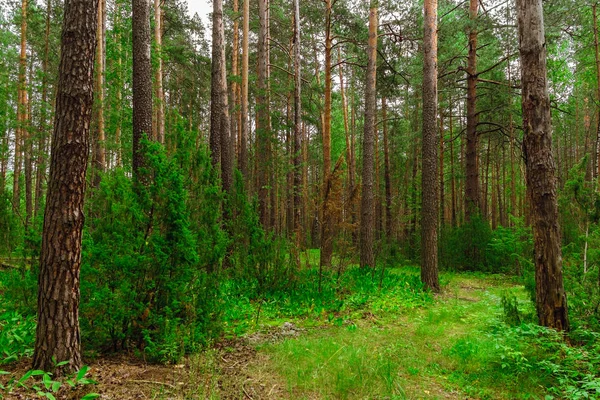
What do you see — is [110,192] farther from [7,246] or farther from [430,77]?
[430,77]

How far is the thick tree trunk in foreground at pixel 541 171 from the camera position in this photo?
4262 millimetres

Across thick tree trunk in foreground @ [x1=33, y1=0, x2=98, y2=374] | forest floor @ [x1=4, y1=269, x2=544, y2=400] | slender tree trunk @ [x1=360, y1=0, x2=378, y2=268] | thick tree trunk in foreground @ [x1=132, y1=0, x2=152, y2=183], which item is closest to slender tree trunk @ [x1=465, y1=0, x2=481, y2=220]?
slender tree trunk @ [x1=360, y1=0, x2=378, y2=268]

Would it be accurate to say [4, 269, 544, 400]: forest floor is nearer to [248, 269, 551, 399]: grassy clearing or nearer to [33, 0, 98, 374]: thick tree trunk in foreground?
[248, 269, 551, 399]: grassy clearing

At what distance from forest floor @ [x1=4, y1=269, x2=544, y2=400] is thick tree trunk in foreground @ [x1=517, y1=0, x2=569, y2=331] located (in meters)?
0.69

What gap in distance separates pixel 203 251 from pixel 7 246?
6.97m

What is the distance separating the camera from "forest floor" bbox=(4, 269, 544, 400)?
3332 mm

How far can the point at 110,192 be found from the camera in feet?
13.7

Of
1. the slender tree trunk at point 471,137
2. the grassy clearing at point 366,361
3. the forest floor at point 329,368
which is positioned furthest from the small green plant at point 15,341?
the slender tree trunk at point 471,137

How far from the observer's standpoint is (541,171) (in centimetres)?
438

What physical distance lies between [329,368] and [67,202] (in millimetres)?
3118

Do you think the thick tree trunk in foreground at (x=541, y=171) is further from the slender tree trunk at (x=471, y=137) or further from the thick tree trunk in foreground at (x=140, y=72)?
the slender tree trunk at (x=471, y=137)

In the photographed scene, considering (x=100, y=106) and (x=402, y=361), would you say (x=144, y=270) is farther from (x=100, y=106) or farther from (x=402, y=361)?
(x=100, y=106)

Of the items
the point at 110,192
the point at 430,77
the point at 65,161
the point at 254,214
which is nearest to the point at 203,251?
the point at 110,192

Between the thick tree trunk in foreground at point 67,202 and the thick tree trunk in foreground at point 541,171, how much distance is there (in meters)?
5.06
